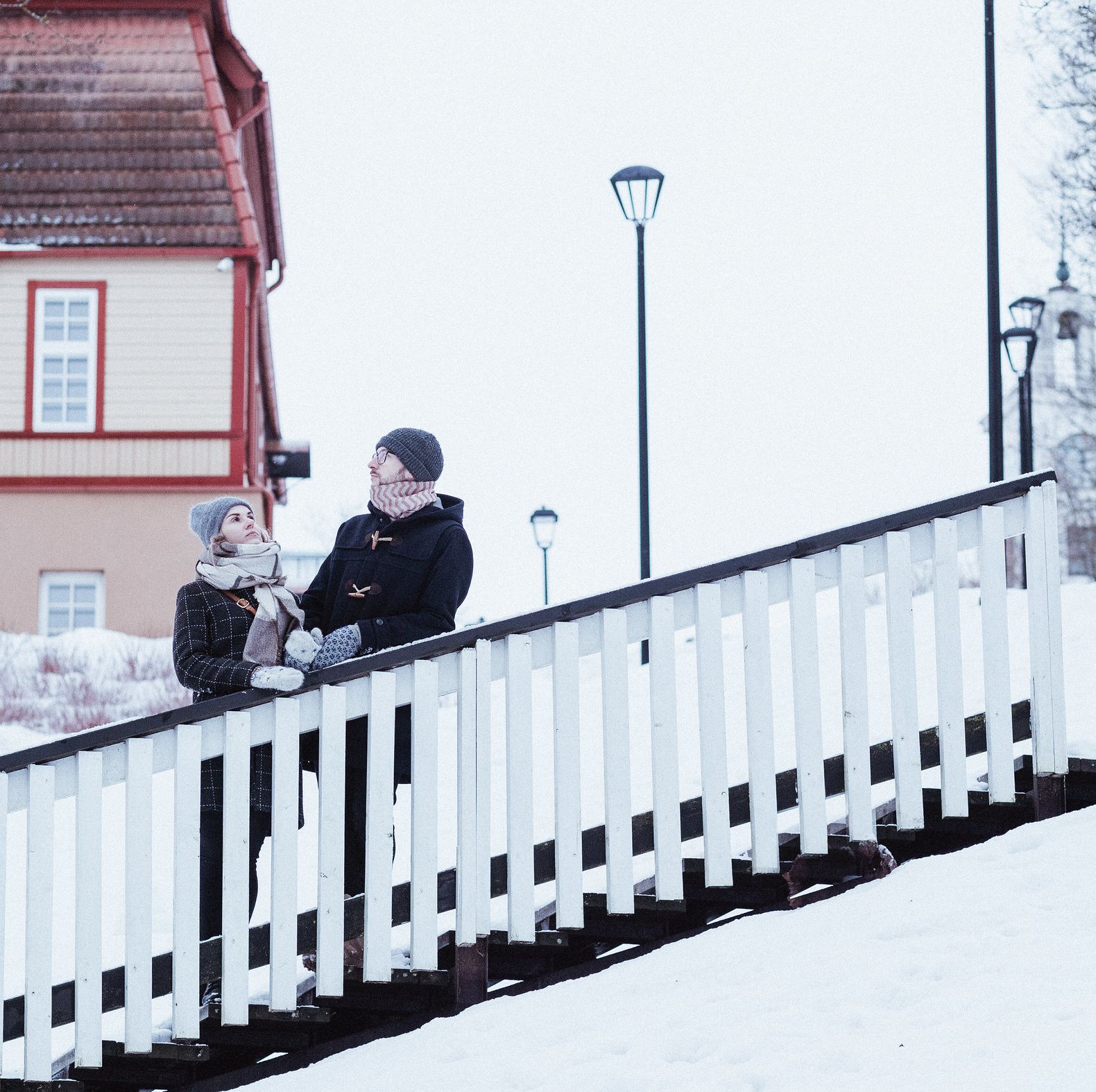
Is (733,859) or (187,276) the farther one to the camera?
(187,276)

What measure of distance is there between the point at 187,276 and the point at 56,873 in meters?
12.7

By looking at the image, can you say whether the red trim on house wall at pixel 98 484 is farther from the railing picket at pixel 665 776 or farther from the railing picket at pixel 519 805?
the railing picket at pixel 665 776

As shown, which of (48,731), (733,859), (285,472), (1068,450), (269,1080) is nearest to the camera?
(269,1080)

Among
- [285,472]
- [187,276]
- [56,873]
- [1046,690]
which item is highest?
[187,276]

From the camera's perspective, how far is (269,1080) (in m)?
4.33

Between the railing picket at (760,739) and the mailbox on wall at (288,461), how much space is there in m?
20.4

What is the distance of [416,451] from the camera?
187 inches

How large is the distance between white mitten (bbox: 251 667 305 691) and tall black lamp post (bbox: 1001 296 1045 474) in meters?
12.9

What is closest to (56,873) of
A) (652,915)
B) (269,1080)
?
(269,1080)

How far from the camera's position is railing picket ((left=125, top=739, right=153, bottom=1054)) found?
13.9 feet

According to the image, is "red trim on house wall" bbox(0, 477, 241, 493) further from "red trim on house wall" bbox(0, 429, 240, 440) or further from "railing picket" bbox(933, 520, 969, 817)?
"railing picket" bbox(933, 520, 969, 817)

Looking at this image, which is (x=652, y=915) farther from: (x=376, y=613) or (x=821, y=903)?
(x=376, y=613)

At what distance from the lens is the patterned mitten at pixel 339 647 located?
4.51 meters

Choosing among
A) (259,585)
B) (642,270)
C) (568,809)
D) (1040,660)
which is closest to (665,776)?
(568,809)
